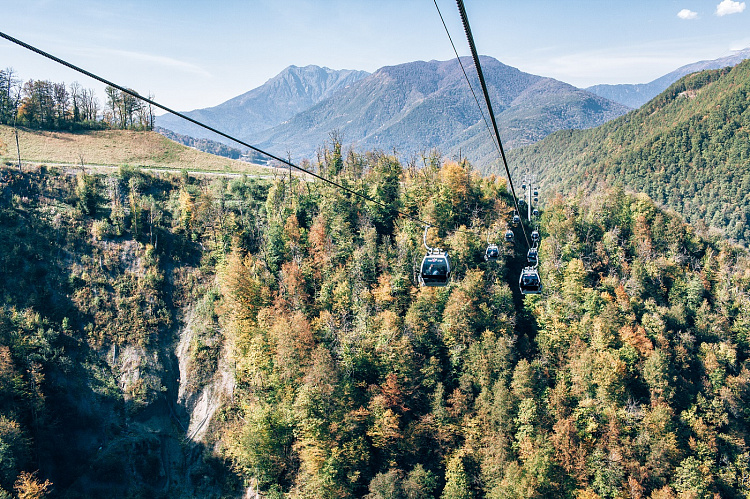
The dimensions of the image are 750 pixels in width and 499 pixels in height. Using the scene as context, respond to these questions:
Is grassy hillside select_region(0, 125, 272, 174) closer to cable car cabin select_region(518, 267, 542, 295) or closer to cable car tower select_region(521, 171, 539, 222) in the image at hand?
cable car tower select_region(521, 171, 539, 222)

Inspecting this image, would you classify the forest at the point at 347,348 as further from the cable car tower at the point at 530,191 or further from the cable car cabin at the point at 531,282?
the cable car cabin at the point at 531,282

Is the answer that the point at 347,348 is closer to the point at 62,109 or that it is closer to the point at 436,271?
the point at 436,271


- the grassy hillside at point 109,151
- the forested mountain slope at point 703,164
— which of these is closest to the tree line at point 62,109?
the grassy hillside at point 109,151

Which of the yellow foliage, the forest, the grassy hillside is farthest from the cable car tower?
the yellow foliage

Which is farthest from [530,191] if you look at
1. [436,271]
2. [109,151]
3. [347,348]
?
[109,151]

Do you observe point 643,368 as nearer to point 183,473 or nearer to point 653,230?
point 653,230

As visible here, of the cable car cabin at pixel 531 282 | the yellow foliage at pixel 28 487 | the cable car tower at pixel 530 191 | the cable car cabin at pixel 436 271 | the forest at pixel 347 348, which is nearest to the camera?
the cable car cabin at pixel 436 271
